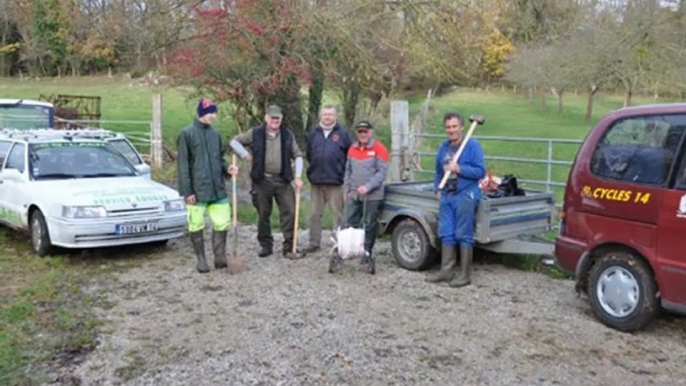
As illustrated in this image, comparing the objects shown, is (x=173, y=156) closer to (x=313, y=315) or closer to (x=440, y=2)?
(x=440, y=2)

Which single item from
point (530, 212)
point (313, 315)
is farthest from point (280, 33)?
point (313, 315)

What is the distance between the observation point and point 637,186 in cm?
525

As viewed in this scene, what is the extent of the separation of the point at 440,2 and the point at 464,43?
57.9 inches

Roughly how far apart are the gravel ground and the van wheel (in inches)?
4.6

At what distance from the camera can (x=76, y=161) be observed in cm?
877

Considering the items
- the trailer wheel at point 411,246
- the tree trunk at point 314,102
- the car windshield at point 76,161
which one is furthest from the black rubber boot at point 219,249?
the tree trunk at point 314,102

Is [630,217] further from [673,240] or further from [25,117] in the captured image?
[25,117]

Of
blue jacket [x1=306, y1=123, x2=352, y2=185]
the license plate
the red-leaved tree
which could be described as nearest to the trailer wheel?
blue jacket [x1=306, y1=123, x2=352, y2=185]

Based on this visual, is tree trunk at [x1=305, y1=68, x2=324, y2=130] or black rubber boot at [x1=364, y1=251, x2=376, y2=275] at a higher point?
tree trunk at [x1=305, y1=68, x2=324, y2=130]

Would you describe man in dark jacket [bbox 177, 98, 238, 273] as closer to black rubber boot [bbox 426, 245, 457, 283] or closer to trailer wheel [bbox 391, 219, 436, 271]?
trailer wheel [bbox 391, 219, 436, 271]

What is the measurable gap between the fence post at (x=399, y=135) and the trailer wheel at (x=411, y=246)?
2.67 m

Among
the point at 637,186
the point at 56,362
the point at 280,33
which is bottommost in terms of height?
the point at 56,362

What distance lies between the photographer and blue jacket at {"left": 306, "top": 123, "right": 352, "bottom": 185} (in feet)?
25.7

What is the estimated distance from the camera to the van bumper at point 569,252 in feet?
18.7
